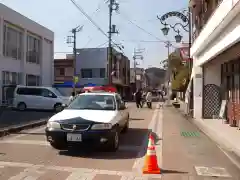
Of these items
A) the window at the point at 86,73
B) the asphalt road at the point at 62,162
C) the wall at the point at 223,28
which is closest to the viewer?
the asphalt road at the point at 62,162

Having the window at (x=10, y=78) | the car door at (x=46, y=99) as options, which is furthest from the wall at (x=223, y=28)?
the window at (x=10, y=78)

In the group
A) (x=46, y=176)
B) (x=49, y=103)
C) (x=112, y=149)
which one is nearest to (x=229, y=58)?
(x=112, y=149)

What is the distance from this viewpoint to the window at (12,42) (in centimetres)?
2733

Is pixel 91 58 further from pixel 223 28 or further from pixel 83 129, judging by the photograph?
pixel 83 129

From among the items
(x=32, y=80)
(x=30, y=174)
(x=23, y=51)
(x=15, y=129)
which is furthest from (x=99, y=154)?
(x=32, y=80)

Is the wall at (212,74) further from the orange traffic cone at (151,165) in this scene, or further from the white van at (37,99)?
the orange traffic cone at (151,165)

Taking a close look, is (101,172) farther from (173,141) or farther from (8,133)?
(8,133)

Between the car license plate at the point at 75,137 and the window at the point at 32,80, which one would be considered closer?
the car license plate at the point at 75,137

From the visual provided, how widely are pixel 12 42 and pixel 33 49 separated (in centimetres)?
417

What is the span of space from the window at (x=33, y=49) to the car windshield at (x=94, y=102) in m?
22.2

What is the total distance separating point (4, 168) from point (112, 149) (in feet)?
9.15

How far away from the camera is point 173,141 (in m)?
11.1

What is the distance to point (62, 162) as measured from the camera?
7.65 m

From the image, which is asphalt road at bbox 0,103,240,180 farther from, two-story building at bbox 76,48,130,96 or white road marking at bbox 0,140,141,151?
two-story building at bbox 76,48,130,96
